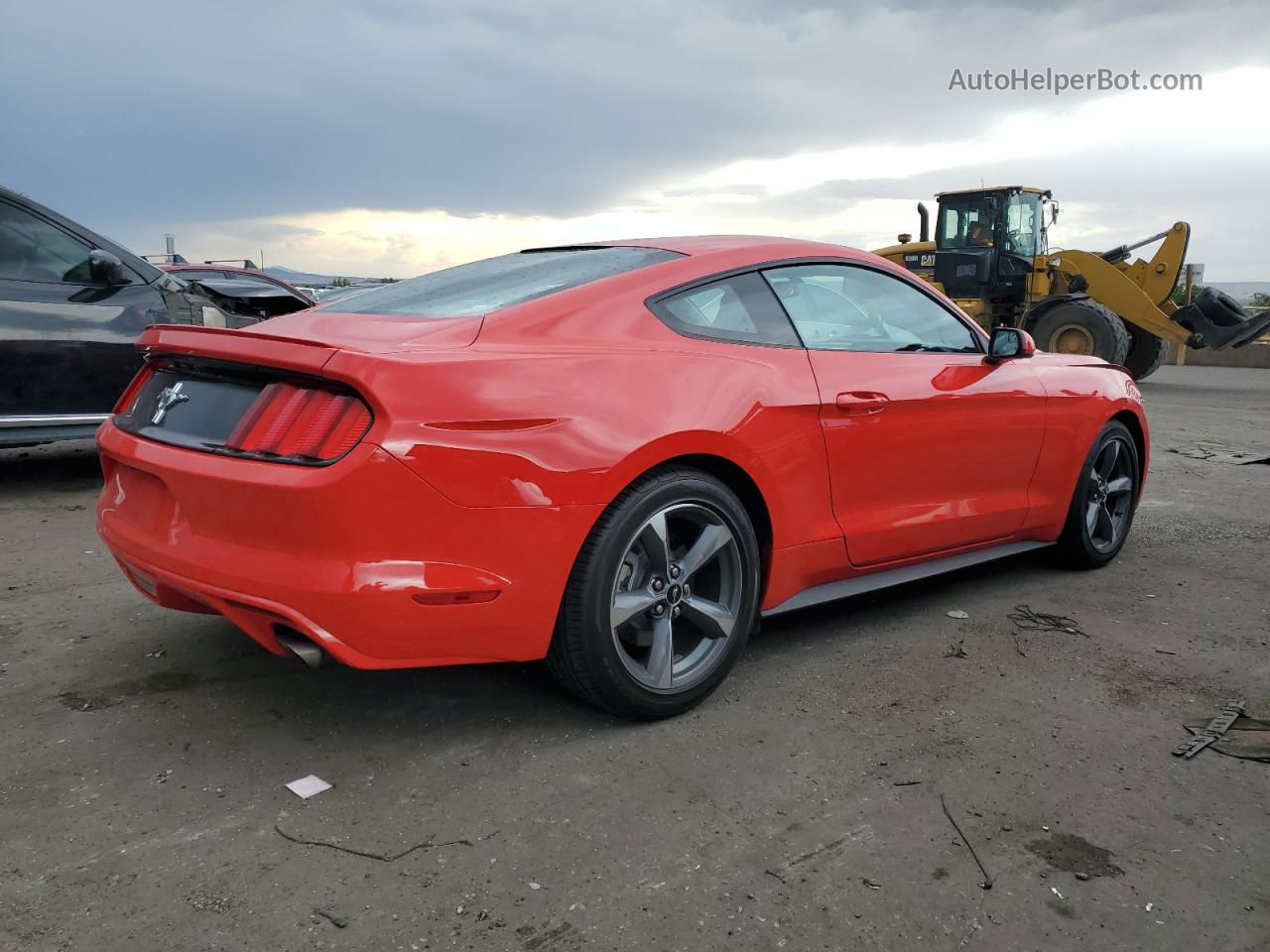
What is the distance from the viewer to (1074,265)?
15977mm

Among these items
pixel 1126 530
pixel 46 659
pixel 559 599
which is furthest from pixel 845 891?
Answer: pixel 1126 530

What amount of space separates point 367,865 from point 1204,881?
1.76 metres

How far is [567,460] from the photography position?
2625 millimetres

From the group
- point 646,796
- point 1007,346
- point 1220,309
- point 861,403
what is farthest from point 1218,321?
point 646,796

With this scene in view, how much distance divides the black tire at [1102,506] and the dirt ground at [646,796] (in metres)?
0.60

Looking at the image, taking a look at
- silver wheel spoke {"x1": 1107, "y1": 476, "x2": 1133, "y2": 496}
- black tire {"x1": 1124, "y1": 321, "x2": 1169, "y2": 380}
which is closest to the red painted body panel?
silver wheel spoke {"x1": 1107, "y1": 476, "x2": 1133, "y2": 496}

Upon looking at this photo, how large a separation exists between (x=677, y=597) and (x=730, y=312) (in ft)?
2.98

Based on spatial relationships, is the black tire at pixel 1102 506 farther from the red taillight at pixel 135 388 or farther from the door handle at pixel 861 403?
the red taillight at pixel 135 388

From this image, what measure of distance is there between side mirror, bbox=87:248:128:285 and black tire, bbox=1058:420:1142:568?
534 cm

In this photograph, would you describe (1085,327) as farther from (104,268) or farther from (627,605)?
(627,605)

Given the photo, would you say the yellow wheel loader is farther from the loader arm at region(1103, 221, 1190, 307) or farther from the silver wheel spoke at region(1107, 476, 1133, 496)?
the silver wheel spoke at region(1107, 476, 1133, 496)

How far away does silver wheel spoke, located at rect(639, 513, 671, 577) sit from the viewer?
284 cm

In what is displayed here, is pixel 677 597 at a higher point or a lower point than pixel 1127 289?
lower

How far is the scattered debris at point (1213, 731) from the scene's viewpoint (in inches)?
112
